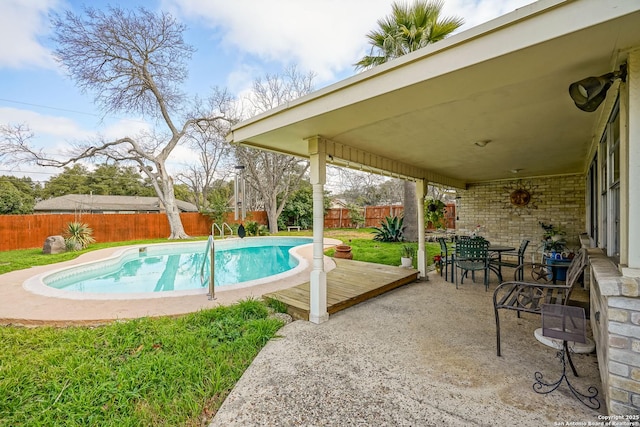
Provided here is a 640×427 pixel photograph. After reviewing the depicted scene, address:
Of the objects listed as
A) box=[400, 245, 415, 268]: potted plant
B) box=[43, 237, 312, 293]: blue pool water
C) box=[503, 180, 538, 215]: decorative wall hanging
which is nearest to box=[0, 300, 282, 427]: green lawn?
box=[43, 237, 312, 293]: blue pool water

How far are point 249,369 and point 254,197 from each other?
20.4 m

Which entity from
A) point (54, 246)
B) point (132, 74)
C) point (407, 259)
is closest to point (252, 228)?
point (54, 246)

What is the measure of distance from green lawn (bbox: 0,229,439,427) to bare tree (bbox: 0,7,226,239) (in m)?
11.4

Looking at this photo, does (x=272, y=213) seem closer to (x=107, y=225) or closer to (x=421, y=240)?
(x=107, y=225)

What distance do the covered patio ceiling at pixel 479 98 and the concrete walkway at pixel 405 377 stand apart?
7.65 ft

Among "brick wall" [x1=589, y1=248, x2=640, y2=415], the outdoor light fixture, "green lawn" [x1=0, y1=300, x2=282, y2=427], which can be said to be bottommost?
"green lawn" [x1=0, y1=300, x2=282, y2=427]

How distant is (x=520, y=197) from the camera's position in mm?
7484

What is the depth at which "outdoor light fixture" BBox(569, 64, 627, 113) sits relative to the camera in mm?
A: 1676

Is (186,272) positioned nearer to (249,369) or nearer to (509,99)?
(249,369)

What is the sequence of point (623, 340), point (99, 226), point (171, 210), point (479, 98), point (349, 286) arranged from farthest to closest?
point (171, 210), point (99, 226), point (349, 286), point (479, 98), point (623, 340)

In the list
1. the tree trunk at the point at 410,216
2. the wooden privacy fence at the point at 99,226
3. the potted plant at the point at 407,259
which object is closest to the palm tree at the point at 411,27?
the tree trunk at the point at 410,216

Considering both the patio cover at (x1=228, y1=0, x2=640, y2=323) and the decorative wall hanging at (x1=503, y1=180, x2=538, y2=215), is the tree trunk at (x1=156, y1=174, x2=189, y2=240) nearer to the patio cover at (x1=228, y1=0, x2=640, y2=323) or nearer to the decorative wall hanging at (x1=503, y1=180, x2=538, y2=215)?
the patio cover at (x1=228, y1=0, x2=640, y2=323)

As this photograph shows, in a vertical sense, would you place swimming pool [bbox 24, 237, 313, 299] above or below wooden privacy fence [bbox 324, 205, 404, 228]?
below

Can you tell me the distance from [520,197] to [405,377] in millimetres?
7278
